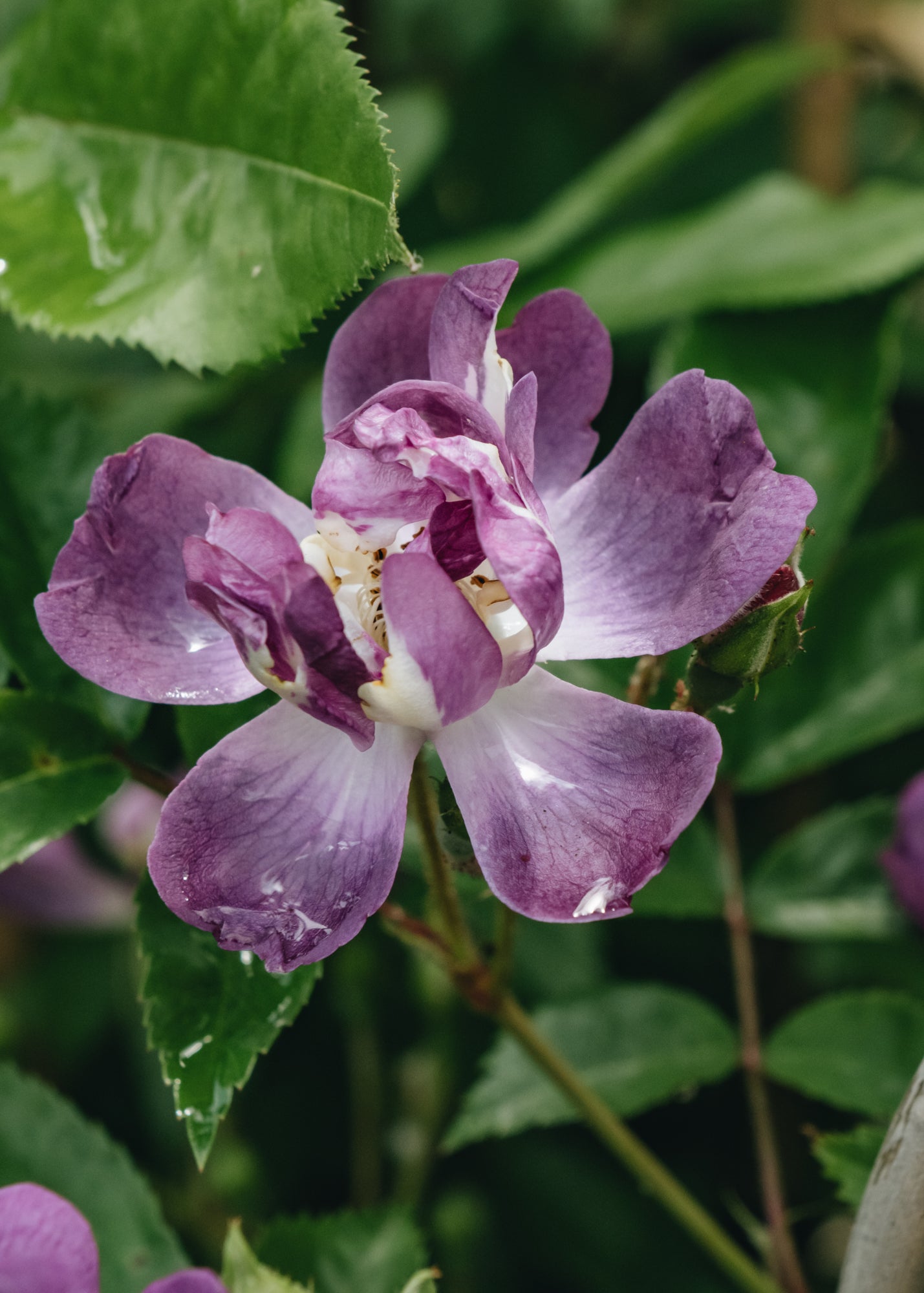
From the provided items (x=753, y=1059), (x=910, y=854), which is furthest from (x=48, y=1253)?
(x=910, y=854)

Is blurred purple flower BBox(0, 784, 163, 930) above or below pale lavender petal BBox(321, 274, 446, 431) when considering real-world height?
below

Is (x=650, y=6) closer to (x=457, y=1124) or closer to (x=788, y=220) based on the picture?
(x=788, y=220)

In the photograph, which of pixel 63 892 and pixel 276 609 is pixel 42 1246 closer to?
pixel 276 609

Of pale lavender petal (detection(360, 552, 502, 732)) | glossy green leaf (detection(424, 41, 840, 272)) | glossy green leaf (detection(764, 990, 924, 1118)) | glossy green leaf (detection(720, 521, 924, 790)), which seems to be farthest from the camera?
glossy green leaf (detection(424, 41, 840, 272))

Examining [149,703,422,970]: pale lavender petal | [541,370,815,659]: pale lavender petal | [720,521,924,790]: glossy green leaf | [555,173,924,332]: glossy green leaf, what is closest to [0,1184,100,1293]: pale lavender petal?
[149,703,422,970]: pale lavender petal

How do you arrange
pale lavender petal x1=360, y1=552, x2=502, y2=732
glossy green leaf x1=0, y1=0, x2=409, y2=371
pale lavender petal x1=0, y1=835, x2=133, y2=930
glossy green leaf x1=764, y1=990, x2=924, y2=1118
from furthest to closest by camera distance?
1. pale lavender petal x1=0, y1=835, x2=133, y2=930
2. glossy green leaf x1=764, y1=990, x2=924, y2=1118
3. glossy green leaf x1=0, y1=0, x2=409, y2=371
4. pale lavender petal x1=360, y1=552, x2=502, y2=732

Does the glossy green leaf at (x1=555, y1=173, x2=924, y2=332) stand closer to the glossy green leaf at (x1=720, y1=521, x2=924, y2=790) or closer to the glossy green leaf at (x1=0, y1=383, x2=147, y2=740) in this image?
the glossy green leaf at (x1=720, y1=521, x2=924, y2=790)

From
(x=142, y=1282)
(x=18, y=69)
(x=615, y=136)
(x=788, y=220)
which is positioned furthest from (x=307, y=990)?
(x=615, y=136)
